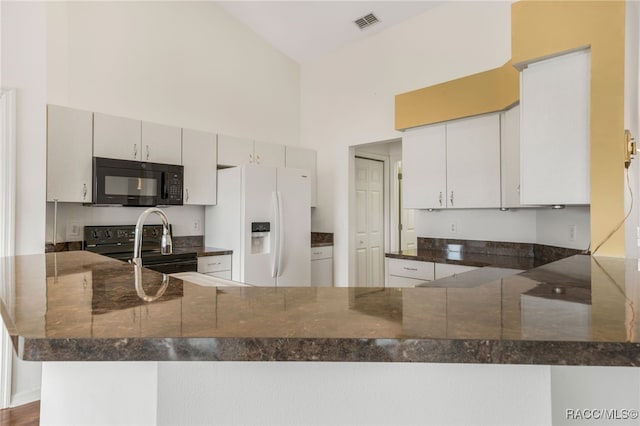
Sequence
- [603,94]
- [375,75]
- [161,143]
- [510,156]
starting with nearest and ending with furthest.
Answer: [603,94] < [510,156] < [161,143] < [375,75]

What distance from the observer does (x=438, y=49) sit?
3822 mm

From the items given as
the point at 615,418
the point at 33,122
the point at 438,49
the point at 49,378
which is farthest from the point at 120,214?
the point at 615,418

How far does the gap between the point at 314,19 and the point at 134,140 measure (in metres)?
2.41

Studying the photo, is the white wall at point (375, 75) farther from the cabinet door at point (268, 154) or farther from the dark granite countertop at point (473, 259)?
the dark granite countertop at point (473, 259)

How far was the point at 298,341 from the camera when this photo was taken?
563 mm

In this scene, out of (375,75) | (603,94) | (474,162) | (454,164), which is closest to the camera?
(603,94)

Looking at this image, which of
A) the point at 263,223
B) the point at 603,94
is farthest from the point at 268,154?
the point at 603,94

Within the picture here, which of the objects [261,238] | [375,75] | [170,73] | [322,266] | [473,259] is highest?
[375,75]

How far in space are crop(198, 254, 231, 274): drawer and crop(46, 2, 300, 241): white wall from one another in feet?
2.05

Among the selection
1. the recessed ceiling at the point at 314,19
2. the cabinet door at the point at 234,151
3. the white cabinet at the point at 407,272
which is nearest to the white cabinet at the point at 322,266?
the white cabinet at the point at 407,272

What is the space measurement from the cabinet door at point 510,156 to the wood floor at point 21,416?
12.1ft

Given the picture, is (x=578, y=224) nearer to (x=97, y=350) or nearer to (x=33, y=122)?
(x=97, y=350)

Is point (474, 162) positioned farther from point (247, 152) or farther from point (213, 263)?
point (213, 263)

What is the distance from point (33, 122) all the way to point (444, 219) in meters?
3.56
